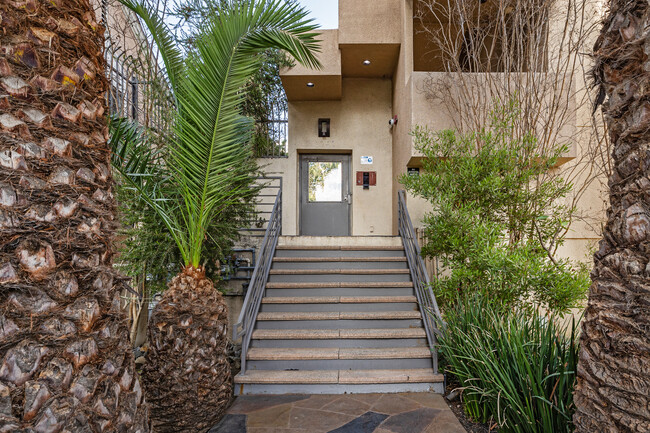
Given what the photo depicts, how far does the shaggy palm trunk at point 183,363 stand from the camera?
2594mm

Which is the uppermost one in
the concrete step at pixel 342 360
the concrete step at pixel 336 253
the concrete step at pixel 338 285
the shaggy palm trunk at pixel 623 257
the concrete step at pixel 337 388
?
the shaggy palm trunk at pixel 623 257

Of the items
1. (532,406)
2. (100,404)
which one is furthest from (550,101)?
(100,404)

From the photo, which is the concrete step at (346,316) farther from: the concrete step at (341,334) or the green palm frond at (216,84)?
the green palm frond at (216,84)

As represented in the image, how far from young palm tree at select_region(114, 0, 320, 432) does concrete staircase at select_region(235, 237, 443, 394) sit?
762 millimetres

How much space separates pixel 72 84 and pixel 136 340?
14.5 ft

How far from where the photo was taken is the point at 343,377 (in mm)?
3314

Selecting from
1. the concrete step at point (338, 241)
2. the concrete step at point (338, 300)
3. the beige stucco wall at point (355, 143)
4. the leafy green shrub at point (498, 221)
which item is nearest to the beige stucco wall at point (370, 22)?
the beige stucco wall at point (355, 143)

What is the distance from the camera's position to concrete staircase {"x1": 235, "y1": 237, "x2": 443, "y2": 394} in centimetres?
329

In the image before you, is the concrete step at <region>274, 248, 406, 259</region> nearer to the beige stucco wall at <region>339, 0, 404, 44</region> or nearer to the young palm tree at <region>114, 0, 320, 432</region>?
the young palm tree at <region>114, 0, 320, 432</region>

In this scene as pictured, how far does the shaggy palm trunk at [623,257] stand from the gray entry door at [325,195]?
605cm

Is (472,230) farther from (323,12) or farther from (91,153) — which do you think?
(323,12)

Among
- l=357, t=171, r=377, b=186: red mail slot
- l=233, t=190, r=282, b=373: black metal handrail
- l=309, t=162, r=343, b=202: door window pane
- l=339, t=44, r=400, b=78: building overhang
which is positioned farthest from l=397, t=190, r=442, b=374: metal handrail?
l=339, t=44, r=400, b=78: building overhang

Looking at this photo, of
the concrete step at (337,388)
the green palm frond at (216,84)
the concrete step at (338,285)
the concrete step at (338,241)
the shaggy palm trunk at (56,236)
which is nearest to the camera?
the shaggy palm trunk at (56,236)

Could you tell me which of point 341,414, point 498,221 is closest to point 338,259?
point 498,221
